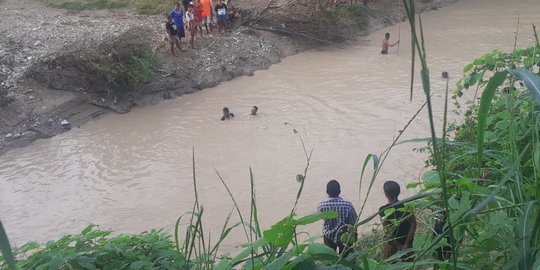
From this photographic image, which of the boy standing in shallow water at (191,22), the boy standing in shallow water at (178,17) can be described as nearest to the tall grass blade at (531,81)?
the boy standing in shallow water at (178,17)

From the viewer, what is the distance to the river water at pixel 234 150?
877 cm

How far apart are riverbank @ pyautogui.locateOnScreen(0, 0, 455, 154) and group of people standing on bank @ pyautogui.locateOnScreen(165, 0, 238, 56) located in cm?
31

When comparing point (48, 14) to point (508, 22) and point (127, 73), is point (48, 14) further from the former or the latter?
point (508, 22)

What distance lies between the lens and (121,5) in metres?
17.2

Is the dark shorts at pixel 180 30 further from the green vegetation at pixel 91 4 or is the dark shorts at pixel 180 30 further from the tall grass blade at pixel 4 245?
the tall grass blade at pixel 4 245

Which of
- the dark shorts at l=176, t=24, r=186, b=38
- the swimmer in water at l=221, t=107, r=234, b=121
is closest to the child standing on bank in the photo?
the dark shorts at l=176, t=24, r=186, b=38

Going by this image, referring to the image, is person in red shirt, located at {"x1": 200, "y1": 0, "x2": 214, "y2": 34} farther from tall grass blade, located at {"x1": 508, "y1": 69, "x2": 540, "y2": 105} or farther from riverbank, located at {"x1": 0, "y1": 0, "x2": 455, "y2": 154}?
tall grass blade, located at {"x1": 508, "y1": 69, "x2": 540, "y2": 105}

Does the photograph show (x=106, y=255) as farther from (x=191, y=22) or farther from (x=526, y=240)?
(x=191, y=22)

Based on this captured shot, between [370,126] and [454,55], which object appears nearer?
[370,126]

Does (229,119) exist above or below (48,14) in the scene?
below

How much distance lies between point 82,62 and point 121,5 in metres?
5.41

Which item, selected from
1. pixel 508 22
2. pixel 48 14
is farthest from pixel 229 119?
pixel 508 22

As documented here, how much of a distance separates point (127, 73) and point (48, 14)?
5.38 m

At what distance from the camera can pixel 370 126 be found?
11.0 metres
